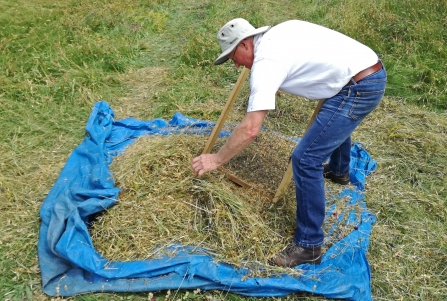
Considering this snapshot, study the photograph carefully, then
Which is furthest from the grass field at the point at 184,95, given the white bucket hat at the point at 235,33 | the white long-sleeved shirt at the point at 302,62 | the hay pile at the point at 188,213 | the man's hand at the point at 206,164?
the white bucket hat at the point at 235,33

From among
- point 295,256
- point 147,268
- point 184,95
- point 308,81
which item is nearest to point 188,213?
point 147,268

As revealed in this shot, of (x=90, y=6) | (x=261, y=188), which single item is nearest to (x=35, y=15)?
(x=90, y=6)

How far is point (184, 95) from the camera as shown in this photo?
480 centimetres

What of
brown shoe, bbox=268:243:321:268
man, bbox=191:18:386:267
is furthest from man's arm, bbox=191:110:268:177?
brown shoe, bbox=268:243:321:268

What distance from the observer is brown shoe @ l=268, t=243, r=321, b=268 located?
8.89 ft

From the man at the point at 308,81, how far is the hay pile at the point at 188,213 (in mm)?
423

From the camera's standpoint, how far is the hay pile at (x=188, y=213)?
276 centimetres

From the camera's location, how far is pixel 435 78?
196 inches

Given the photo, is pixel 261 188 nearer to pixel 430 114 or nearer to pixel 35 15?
pixel 430 114

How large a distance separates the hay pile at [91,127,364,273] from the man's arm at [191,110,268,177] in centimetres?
48

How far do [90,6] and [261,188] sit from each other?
17.9 feet

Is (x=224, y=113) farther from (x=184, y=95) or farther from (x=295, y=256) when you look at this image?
(x=184, y=95)

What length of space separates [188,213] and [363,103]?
4.82 feet

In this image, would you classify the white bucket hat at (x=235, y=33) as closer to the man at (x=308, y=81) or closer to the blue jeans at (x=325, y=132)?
the man at (x=308, y=81)
